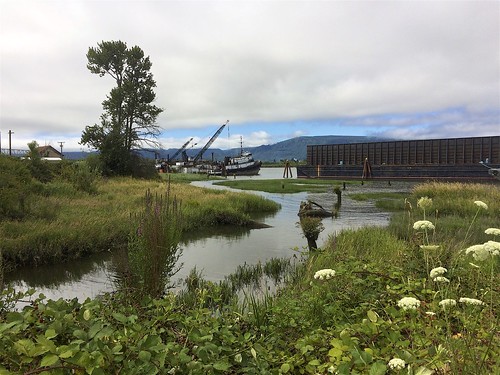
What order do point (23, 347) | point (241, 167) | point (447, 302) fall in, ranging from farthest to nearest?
point (241, 167) → point (447, 302) → point (23, 347)

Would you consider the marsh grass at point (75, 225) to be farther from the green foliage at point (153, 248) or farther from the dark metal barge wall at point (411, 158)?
the dark metal barge wall at point (411, 158)

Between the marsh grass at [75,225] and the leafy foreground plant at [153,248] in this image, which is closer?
the leafy foreground plant at [153,248]

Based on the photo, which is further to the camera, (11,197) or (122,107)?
(122,107)

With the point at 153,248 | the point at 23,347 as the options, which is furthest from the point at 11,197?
the point at 23,347

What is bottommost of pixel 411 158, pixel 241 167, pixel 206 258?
pixel 206 258

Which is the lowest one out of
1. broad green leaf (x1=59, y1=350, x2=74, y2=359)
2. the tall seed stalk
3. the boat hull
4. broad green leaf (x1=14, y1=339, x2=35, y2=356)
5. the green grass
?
the green grass

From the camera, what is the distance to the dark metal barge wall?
44906mm

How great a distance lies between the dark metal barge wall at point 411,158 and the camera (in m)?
44.9

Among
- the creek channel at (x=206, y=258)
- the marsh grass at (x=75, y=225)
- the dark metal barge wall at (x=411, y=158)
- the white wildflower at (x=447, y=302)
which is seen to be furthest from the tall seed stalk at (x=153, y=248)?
the dark metal barge wall at (x=411, y=158)

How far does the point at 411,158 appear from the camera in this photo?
178ft

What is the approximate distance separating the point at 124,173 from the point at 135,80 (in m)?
11.7

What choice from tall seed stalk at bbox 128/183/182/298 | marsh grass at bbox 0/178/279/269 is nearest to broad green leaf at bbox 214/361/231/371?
tall seed stalk at bbox 128/183/182/298

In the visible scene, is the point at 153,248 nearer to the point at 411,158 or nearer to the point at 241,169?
the point at 411,158

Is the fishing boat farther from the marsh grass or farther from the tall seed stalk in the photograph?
the tall seed stalk
